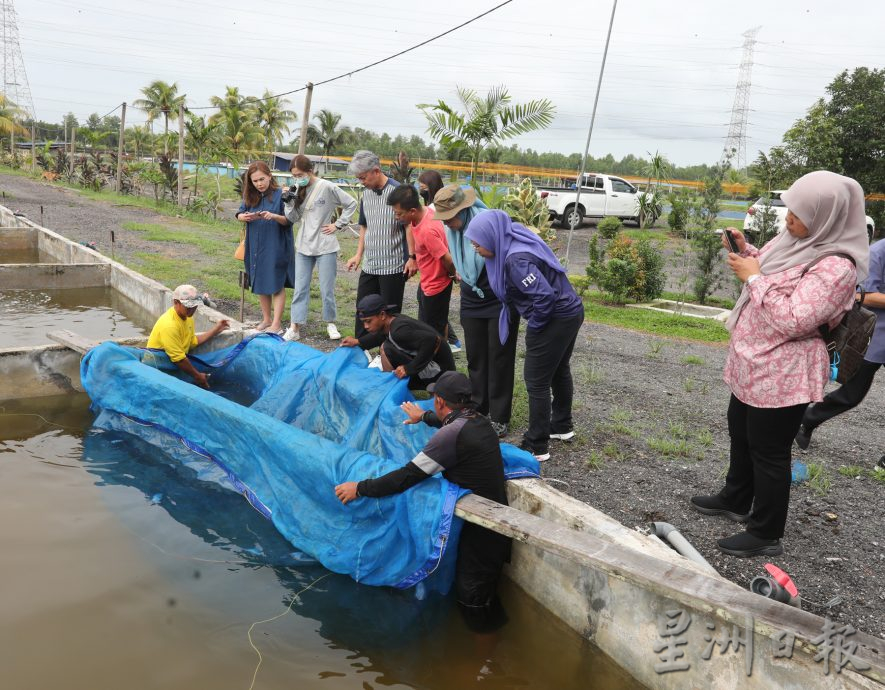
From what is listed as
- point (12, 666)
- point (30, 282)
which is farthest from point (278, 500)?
point (30, 282)

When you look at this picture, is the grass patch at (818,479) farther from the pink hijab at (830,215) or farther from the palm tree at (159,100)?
the palm tree at (159,100)

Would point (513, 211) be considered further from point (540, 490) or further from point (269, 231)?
point (540, 490)

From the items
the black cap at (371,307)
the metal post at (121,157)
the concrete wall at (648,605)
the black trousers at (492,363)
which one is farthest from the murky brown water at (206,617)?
the metal post at (121,157)

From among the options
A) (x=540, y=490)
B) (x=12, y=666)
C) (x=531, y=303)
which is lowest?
(x=12, y=666)

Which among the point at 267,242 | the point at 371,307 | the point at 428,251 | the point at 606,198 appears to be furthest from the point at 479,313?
the point at 606,198

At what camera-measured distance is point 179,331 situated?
5.39 metres

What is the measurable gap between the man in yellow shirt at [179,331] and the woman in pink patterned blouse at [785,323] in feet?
12.2

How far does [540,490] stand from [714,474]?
1375mm

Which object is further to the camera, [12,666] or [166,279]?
[166,279]

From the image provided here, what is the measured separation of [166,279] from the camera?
9531 mm

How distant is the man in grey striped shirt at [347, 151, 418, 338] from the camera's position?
5.71m

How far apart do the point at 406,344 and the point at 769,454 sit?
2.37 metres

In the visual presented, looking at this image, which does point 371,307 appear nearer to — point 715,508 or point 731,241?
point 731,241

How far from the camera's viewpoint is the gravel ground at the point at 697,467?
322 cm
